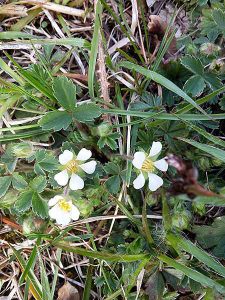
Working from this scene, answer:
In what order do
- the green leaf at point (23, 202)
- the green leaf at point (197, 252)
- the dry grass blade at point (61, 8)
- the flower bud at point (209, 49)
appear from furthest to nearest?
the dry grass blade at point (61, 8) → the flower bud at point (209, 49) → the green leaf at point (23, 202) → the green leaf at point (197, 252)

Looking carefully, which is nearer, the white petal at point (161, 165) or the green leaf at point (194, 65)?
the white petal at point (161, 165)

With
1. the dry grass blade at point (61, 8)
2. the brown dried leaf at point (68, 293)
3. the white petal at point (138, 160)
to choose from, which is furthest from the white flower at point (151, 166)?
the dry grass blade at point (61, 8)

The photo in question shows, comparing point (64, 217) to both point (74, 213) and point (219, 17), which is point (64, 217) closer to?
point (74, 213)

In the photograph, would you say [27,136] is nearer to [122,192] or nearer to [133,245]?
[122,192]

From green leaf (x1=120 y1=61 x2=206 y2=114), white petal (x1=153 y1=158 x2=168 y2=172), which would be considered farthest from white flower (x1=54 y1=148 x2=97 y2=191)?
green leaf (x1=120 y1=61 x2=206 y2=114)

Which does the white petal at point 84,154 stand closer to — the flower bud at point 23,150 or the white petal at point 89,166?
the white petal at point 89,166

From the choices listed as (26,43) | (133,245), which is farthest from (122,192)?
(26,43)

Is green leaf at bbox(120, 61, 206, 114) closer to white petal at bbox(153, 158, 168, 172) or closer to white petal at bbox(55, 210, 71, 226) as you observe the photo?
white petal at bbox(153, 158, 168, 172)
